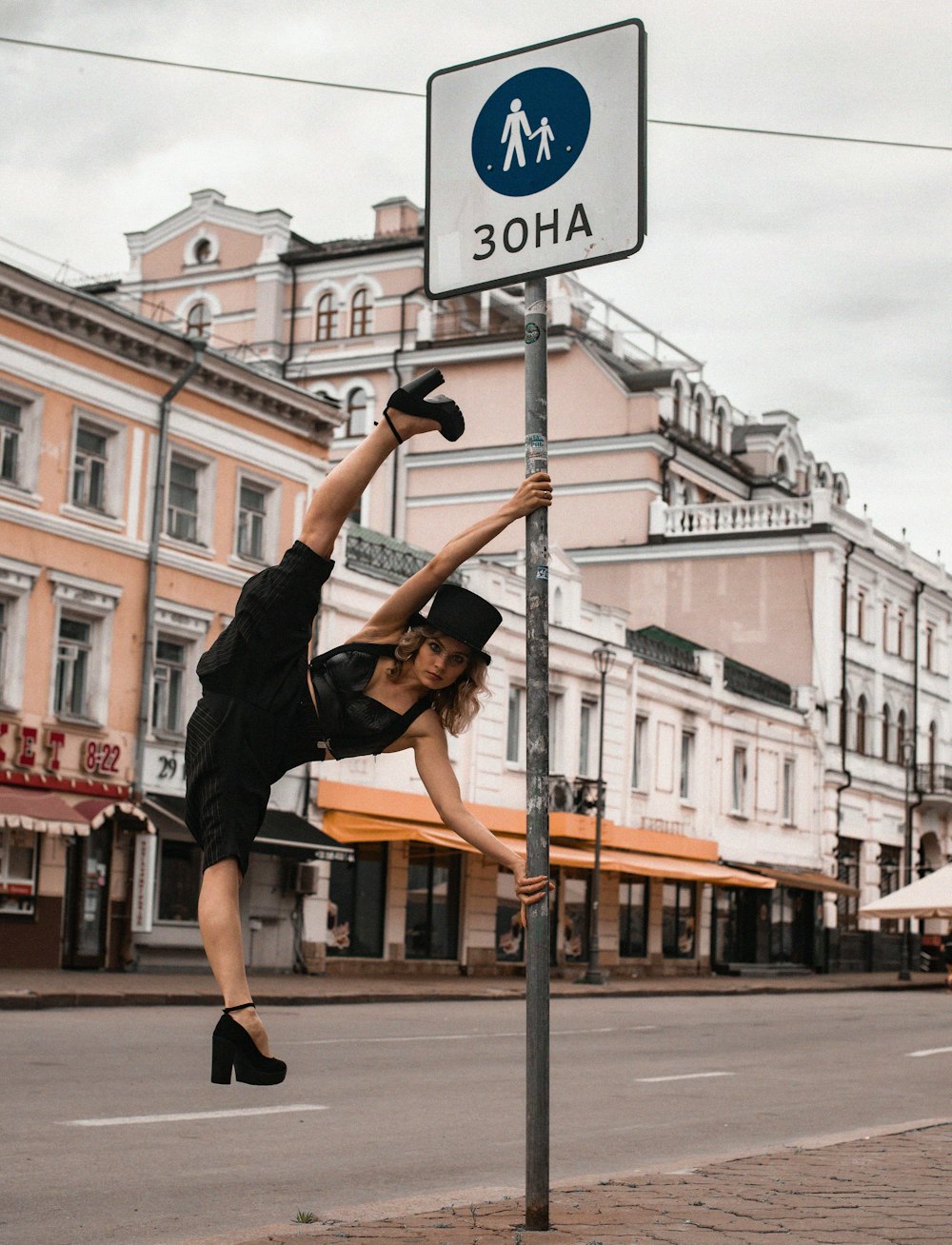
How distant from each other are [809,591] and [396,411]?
4793 cm

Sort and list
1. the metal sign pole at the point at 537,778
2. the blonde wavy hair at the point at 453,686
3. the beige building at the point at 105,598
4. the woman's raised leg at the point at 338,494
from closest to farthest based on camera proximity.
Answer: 1. the woman's raised leg at the point at 338,494
2. the blonde wavy hair at the point at 453,686
3. the metal sign pole at the point at 537,778
4. the beige building at the point at 105,598

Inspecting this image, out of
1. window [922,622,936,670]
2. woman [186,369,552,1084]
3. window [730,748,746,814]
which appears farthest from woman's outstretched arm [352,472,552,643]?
window [922,622,936,670]

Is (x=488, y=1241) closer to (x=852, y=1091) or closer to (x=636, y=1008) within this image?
(x=852, y=1091)

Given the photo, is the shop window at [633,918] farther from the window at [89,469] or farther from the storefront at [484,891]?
the window at [89,469]

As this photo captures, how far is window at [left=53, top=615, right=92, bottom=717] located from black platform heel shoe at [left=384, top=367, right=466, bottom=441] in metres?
24.6

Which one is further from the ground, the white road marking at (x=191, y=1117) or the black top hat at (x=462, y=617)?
the black top hat at (x=462, y=617)

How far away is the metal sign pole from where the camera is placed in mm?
5512

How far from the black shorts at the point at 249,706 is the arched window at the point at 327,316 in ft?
160

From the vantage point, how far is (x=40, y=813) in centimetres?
2652

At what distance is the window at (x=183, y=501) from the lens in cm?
3153

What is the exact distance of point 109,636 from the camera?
97.7ft

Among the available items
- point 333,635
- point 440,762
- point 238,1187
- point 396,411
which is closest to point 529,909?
point 440,762

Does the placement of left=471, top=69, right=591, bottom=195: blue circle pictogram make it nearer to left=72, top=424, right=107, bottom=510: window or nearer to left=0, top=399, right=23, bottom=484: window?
left=0, top=399, right=23, bottom=484: window

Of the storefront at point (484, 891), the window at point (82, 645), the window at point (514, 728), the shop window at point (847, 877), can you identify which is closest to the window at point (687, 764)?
the storefront at point (484, 891)
